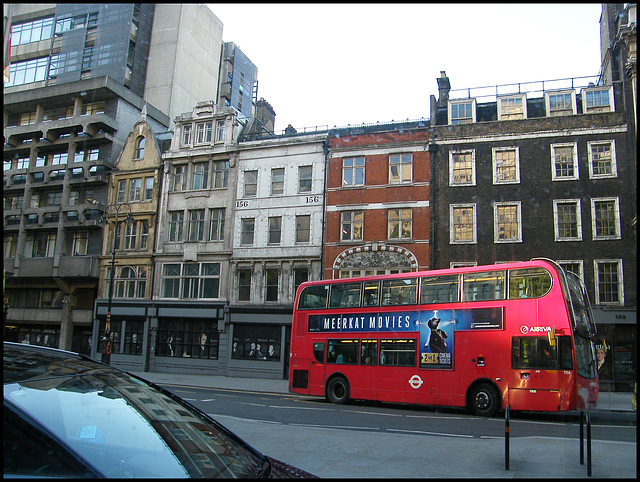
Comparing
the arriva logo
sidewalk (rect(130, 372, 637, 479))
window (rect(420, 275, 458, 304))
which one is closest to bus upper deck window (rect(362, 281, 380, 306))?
window (rect(420, 275, 458, 304))

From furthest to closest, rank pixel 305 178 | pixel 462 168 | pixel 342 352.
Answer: pixel 305 178
pixel 462 168
pixel 342 352

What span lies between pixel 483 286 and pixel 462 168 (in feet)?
48.3

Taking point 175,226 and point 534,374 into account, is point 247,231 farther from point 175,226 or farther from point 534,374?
point 534,374

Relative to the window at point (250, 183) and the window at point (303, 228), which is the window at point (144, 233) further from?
the window at point (303, 228)

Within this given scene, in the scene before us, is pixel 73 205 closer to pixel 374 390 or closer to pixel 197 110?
pixel 197 110

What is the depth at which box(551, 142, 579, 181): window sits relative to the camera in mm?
26688

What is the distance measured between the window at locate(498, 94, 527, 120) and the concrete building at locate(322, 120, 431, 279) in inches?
171

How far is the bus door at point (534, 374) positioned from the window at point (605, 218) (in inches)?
557

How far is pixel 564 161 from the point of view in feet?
88.4

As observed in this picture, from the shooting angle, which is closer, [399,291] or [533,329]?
[533,329]

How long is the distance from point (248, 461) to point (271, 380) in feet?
88.1

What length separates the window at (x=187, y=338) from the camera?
32.7 metres

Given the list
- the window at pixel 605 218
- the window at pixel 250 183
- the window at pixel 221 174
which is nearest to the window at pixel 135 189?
the window at pixel 221 174

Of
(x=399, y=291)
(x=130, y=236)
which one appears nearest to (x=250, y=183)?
(x=130, y=236)
